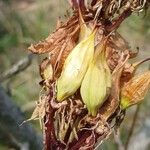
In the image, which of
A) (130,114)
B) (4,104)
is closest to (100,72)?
(4,104)

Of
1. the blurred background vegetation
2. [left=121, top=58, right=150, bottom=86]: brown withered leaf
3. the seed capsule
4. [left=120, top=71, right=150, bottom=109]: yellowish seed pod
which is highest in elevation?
the seed capsule

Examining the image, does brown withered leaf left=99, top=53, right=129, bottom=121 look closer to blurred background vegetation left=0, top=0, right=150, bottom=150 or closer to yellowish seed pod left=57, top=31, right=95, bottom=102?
yellowish seed pod left=57, top=31, right=95, bottom=102

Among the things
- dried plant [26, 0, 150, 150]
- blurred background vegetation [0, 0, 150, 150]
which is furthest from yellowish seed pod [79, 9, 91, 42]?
blurred background vegetation [0, 0, 150, 150]

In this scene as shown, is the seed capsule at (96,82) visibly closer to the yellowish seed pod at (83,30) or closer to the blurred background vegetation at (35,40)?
the yellowish seed pod at (83,30)

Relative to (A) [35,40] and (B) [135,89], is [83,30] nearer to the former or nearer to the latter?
(B) [135,89]

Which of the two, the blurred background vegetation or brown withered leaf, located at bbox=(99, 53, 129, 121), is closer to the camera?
brown withered leaf, located at bbox=(99, 53, 129, 121)

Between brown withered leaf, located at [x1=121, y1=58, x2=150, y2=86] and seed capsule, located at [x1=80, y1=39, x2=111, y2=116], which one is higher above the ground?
seed capsule, located at [x1=80, y1=39, x2=111, y2=116]

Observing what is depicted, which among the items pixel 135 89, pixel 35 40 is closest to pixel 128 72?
pixel 135 89

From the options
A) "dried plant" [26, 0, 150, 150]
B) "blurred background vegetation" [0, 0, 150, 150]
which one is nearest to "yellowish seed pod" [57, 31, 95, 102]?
"dried plant" [26, 0, 150, 150]

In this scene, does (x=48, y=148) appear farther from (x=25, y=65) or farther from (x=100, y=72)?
(x=25, y=65)
